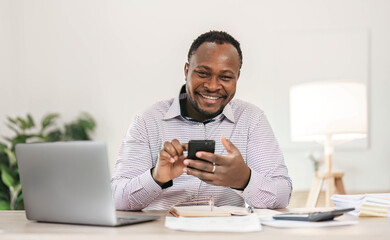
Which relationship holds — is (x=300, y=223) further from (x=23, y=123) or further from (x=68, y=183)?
(x=23, y=123)

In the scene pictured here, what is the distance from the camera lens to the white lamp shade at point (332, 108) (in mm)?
3168

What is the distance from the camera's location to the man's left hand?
1432 millimetres

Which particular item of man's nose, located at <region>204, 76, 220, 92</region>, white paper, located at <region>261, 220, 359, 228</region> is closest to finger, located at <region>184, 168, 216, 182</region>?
white paper, located at <region>261, 220, 359, 228</region>

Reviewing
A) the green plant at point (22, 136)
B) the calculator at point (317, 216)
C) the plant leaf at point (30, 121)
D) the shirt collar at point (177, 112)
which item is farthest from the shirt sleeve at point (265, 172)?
the plant leaf at point (30, 121)

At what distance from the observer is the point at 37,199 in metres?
1.32

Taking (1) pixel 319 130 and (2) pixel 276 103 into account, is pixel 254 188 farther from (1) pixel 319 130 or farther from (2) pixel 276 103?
(2) pixel 276 103

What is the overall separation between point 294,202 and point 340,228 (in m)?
3.17

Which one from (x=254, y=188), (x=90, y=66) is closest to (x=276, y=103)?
(x=90, y=66)

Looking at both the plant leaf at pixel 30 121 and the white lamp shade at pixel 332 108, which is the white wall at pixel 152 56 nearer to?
the plant leaf at pixel 30 121

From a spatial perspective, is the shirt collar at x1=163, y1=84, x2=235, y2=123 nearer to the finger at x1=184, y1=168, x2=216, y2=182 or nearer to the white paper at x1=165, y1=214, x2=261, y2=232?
the finger at x1=184, y1=168, x2=216, y2=182

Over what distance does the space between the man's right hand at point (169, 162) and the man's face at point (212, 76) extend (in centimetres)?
49

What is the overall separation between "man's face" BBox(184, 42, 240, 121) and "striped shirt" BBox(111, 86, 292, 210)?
6cm

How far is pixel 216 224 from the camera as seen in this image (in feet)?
3.80

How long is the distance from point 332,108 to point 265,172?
4.49 feet
